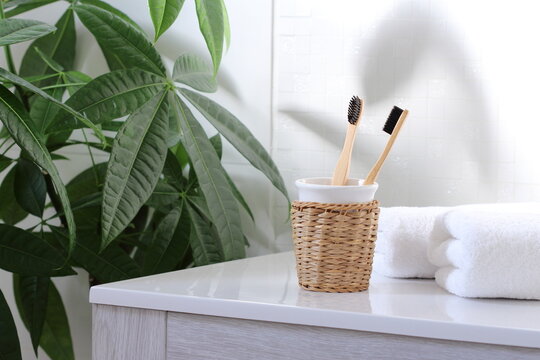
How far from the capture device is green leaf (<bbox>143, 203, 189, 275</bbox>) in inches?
52.2

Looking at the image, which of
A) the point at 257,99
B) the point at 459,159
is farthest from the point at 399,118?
the point at 257,99

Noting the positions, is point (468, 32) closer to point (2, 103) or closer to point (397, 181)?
point (397, 181)

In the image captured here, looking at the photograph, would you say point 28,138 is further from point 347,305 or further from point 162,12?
point 347,305

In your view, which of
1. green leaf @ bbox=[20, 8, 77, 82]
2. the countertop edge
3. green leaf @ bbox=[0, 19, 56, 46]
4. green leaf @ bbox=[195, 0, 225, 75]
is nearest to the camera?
the countertop edge

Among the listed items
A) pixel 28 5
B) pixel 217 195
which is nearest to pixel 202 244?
pixel 217 195

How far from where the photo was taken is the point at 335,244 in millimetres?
978

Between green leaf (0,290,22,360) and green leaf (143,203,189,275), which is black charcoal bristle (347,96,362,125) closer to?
green leaf (143,203,189,275)

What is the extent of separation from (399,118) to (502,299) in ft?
0.86

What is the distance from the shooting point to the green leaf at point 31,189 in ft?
4.34

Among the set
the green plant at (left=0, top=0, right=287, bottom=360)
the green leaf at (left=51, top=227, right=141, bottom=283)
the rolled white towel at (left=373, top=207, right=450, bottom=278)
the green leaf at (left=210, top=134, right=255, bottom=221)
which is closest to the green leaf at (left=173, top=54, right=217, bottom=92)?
the green plant at (left=0, top=0, right=287, bottom=360)

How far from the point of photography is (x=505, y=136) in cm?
132

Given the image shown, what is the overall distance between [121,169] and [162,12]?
24 centimetres

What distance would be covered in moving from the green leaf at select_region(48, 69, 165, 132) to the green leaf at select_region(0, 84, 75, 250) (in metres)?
0.14

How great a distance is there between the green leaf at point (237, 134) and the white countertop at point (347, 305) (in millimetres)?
245
